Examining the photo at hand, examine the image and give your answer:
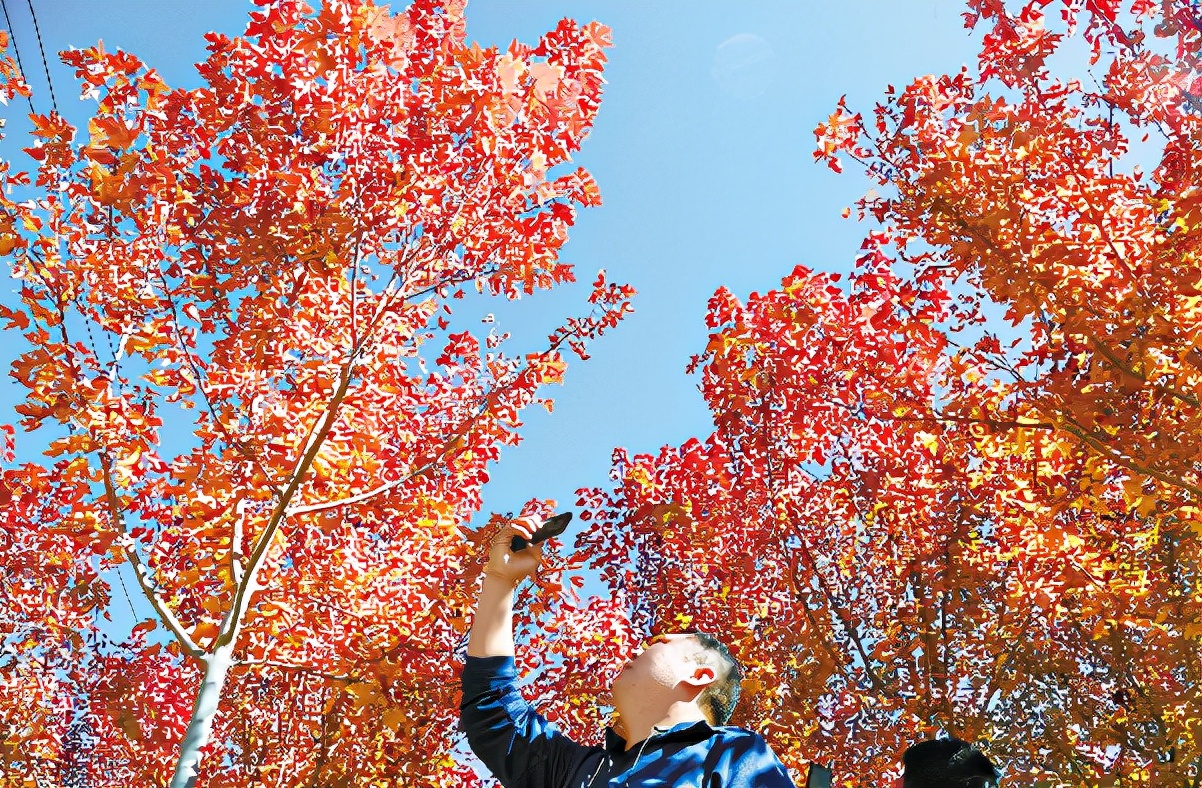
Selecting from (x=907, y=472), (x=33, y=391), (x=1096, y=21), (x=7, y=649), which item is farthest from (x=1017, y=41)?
(x=7, y=649)

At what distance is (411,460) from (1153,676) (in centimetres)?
809

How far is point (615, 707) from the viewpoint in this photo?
7.73 ft

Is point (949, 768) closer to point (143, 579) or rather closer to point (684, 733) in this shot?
point (684, 733)

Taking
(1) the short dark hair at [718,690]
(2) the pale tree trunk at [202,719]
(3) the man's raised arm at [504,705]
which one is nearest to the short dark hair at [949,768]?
(1) the short dark hair at [718,690]

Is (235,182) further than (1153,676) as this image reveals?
No

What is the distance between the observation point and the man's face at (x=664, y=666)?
2.26m

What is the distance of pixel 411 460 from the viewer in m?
6.12

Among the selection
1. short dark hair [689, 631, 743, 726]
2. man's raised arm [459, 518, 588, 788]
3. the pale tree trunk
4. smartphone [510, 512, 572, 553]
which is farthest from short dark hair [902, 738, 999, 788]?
the pale tree trunk

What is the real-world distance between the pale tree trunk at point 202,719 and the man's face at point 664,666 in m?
3.24

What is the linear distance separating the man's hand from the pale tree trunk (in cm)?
297

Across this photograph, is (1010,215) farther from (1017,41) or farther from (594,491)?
(594,491)

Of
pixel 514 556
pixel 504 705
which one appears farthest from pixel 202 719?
pixel 514 556

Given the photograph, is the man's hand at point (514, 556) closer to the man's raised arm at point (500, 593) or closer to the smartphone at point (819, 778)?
the man's raised arm at point (500, 593)

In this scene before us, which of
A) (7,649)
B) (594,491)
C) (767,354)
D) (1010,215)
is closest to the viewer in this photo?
(1010,215)
